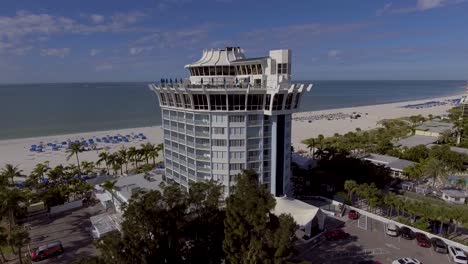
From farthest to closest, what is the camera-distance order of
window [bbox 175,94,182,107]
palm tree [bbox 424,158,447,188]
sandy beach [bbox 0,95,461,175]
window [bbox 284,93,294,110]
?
sandy beach [bbox 0,95,461,175] → palm tree [bbox 424,158,447,188] → window [bbox 175,94,182,107] → window [bbox 284,93,294,110]

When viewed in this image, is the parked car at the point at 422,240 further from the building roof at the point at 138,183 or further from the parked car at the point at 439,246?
the building roof at the point at 138,183

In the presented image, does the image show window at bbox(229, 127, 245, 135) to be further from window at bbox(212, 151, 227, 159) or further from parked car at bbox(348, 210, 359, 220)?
parked car at bbox(348, 210, 359, 220)

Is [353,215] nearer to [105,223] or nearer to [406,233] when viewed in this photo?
[406,233]

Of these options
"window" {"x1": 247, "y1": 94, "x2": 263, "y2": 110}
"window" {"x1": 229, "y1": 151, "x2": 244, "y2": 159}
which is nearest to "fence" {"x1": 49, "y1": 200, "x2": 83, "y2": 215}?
"window" {"x1": 229, "y1": 151, "x2": 244, "y2": 159}

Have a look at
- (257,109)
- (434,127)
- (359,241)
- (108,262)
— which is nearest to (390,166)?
(359,241)

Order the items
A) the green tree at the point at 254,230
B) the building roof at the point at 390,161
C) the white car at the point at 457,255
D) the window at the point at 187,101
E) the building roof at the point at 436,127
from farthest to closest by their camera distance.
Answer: the building roof at the point at 436,127
the building roof at the point at 390,161
the window at the point at 187,101
the white car at the point at 457,255
the green tree at the point at 254,230

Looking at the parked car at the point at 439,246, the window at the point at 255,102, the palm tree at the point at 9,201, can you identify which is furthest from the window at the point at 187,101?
the parked car at the point at 439,246
